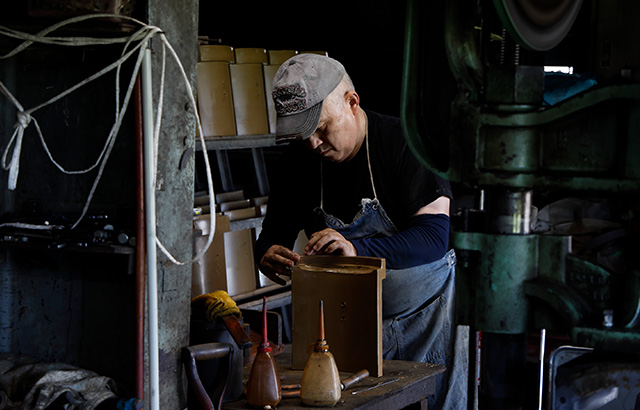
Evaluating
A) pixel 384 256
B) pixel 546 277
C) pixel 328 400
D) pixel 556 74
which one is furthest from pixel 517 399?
pixel 556 74

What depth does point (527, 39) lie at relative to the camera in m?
0.89

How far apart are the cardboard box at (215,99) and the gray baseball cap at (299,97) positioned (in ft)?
4.01

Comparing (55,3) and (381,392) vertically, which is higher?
(55,3)

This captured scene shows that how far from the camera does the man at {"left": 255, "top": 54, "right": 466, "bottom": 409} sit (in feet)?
7.34

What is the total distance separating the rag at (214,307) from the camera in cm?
223

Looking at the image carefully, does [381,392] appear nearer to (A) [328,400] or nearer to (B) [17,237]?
(A) [328,400]

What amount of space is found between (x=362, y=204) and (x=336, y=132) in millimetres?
249

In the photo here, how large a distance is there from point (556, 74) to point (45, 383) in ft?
7.47

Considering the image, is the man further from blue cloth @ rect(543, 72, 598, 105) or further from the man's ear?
blue cloth @ rect(543, 72, 598, 105)

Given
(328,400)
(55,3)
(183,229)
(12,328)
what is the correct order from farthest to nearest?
(12,328), (183,229), (55,3), (328,400)

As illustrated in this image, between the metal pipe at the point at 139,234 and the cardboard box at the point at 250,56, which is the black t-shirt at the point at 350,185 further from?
the cardboard box at the point at 250,56

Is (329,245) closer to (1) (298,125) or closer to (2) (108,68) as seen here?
(1) (298,125)

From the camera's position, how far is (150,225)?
82.7 inches

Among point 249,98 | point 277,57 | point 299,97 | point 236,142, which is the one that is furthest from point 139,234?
point 277,57
